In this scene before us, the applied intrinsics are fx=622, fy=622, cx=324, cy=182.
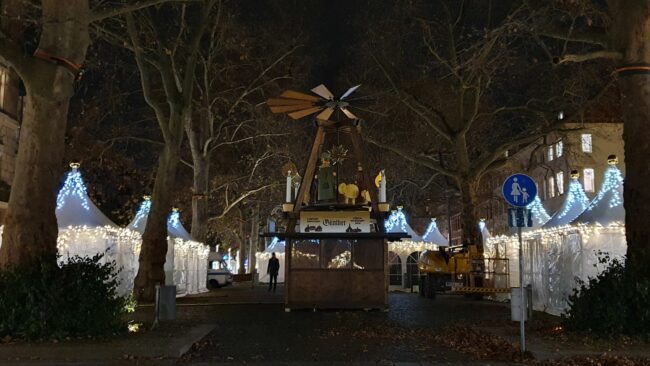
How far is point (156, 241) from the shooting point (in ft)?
68.3

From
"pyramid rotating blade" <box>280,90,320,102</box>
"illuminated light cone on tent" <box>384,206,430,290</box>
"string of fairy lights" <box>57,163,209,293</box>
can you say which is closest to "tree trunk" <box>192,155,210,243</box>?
"string of fairy lights" <box>57,163,209,293</box>

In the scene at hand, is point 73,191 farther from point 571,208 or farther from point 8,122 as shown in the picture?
point 571,208

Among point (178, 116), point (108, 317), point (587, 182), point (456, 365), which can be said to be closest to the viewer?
point (456, 365)

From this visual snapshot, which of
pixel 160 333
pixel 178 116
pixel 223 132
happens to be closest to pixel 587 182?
pixel 223 132

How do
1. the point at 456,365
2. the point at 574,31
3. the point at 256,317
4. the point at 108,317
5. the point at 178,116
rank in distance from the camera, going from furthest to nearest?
A: the point at 178,116, the point at 256,317, the point at 574,31, the point at 108,317, the point at 456,365

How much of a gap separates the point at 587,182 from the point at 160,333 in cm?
4316

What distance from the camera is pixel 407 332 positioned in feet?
44.2

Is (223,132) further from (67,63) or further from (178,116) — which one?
(67,63)

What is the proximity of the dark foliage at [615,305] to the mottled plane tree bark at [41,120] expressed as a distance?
33.1 ft

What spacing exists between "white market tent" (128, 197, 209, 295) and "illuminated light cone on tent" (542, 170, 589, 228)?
1487cm

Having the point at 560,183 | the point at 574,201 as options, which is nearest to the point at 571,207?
the point at 574,201

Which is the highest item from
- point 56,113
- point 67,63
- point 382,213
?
point 67,63

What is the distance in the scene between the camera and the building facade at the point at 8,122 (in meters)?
31.2

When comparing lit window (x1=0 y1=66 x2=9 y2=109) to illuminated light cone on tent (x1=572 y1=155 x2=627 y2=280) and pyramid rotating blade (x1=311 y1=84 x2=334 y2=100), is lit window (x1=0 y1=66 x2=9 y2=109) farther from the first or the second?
illuminated light cone on tent (x1=572 y1=155 x2=627 y2=280)
